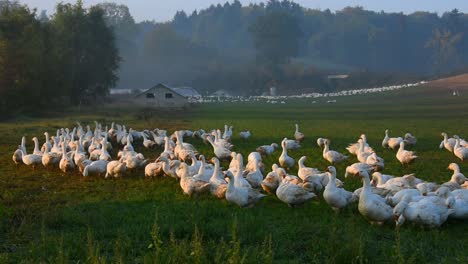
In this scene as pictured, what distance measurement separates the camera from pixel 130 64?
446 ft

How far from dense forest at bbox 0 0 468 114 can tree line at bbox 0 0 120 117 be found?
0.30 ft

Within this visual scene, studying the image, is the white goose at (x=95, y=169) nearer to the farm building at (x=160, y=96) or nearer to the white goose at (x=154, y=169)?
the white goose at (x=154, y=169)

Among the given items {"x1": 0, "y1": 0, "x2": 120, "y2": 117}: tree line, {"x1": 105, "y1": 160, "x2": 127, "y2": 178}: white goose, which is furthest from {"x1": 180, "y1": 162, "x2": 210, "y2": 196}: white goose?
{"x1": 0, "y1": 0, "x2": 120, "y2": 117}: tree line

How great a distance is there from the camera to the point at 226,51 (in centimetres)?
16375

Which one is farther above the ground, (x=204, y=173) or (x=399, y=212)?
(x=204, y=173)

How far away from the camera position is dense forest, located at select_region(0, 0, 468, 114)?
Result: 4106cm

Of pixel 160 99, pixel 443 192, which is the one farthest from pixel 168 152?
pixel 160 99

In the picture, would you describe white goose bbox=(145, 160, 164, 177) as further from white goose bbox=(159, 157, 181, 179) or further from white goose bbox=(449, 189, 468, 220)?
white goose bbox=(449, 189, 468, 220)

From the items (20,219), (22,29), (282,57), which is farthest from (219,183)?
(282,57)

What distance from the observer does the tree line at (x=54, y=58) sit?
126 ft

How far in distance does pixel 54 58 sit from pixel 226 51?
402ft

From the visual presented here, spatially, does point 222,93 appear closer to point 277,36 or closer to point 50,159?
point 277,36

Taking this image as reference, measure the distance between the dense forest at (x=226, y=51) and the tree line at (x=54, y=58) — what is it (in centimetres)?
9

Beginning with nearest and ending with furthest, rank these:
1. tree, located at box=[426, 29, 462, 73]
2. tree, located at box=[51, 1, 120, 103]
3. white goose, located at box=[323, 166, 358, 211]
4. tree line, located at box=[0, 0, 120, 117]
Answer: white goose, located at box=[323, 166, 358, 211]
tree line, located at box=[0, 0, 120, 117]
tree, located at box=[51, 1, 120, 103]
tree, located at box=[426, 29, 462, 73]
